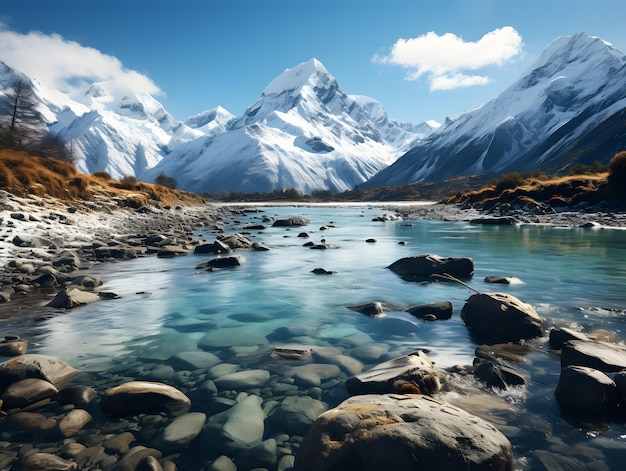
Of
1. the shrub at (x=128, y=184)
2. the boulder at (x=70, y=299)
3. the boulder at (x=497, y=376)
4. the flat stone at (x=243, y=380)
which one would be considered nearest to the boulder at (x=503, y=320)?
the boulder at (x=497, y=376)

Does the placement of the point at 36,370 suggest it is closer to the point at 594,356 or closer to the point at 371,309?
the point at 371,309

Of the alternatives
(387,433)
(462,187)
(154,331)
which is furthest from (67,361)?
(462,187)

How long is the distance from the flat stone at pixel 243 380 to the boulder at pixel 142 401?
874mm

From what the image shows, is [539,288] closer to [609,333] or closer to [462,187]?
[609,333]

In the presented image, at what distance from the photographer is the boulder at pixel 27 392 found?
609 cm

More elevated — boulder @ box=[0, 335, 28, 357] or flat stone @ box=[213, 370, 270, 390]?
boulder @ box=[0, 335, 28, 357]

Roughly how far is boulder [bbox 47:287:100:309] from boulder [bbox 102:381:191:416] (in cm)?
704

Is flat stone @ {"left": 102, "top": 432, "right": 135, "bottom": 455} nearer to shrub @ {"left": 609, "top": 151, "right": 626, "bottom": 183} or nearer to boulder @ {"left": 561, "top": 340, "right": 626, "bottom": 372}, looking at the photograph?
boulder @ {"left": 561, "top": 340, "right": 626, "bottom": 372}

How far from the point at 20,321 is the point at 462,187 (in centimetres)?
20907

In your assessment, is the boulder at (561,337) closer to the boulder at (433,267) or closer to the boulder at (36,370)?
the boulder at (433,267)

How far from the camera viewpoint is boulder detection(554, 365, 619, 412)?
5.85 metres

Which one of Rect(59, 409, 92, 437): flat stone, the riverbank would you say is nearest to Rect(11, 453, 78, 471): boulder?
the riverbank

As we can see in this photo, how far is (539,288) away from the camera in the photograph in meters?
15.1

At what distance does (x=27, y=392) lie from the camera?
625 centimetres
